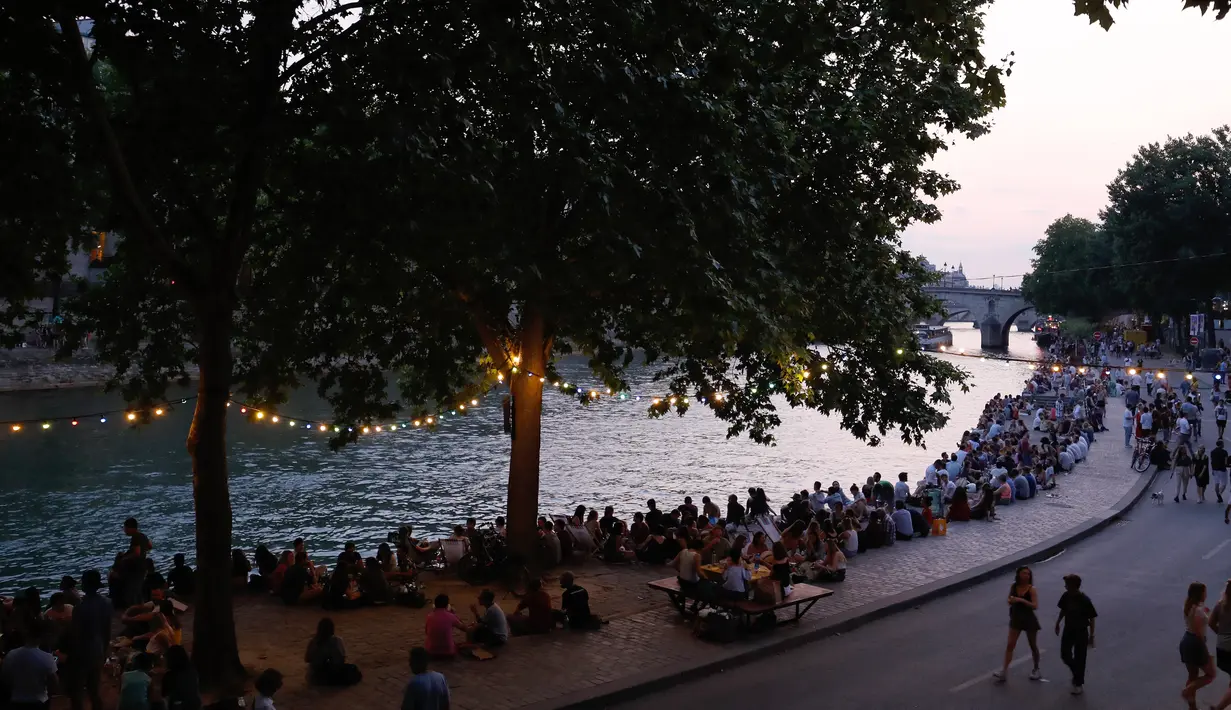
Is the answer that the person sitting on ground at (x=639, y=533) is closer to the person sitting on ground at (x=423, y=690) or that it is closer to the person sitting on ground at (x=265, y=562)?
the person sitting on ground at (x=265, y=562)

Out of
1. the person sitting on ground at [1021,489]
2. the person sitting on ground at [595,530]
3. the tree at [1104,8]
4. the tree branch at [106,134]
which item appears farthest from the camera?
the person sitting on ground at [1021,489]

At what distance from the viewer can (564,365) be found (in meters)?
74.2

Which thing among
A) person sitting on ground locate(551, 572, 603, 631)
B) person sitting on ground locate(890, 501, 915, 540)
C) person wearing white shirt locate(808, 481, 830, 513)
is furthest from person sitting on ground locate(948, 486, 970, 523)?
person sitting on ground locate(551, 572, 603, 631)

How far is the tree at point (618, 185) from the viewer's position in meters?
9.73

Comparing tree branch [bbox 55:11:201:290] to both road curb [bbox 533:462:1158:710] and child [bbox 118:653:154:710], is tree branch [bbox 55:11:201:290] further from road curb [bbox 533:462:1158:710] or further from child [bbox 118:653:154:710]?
road curb [bbox 533:462:1158:710]

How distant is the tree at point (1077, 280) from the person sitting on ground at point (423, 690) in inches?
2505

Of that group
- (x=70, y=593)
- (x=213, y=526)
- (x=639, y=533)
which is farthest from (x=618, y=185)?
(x=639, y=533)

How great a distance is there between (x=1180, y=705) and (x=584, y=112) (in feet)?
29.4

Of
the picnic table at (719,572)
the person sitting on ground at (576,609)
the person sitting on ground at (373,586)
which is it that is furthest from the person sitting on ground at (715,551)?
the person sitting on ground at (373,586)

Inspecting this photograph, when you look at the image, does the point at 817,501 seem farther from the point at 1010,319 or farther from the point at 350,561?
the point at 1010,319

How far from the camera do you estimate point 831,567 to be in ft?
49.5

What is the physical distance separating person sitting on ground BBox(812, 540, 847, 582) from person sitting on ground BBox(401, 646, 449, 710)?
28.5 ft

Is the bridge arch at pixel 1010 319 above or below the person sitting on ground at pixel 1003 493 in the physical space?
above

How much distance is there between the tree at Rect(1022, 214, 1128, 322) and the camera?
233ft
